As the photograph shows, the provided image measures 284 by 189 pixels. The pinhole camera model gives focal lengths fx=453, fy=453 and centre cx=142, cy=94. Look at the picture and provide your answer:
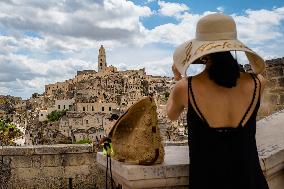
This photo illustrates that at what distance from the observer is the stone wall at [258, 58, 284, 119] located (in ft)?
28.3

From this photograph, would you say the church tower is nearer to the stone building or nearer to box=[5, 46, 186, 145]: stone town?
box=[5, 46, 186, 145]: stone town

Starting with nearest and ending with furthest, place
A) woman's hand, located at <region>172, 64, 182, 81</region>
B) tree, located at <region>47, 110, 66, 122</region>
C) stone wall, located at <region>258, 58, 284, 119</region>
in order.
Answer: woman's hand, located at <region>172, 64, 182, 81</region>, stone wall, located at <region>258, 58, 284, 119</region>, tree, located at <region>47, 110, 66, 122</region>

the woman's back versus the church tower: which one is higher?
the church tower

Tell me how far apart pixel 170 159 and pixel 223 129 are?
75cm

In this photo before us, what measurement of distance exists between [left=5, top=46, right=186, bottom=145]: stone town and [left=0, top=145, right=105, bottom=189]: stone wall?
6291 cm

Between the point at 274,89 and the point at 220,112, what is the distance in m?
6.22

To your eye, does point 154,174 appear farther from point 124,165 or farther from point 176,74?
point 176,74

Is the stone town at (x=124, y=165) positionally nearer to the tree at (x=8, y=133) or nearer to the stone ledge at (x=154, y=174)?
the stone ledge at (x=154, y=174)

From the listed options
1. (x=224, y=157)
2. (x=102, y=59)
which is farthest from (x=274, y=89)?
(x=102, y=59)

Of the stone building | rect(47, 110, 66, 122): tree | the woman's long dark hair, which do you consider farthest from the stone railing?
rect(47, 110, 66, 122): tree

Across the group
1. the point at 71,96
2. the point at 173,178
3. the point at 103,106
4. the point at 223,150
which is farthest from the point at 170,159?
the point at 71,96

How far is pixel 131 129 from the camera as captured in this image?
327cm

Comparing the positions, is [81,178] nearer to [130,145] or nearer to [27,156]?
[27,156]

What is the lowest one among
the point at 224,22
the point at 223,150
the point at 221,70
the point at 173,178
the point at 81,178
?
the point at 81,178
